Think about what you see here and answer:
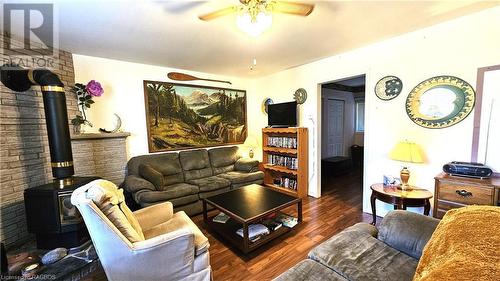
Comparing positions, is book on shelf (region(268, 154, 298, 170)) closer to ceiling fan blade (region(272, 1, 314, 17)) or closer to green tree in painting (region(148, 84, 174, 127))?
green tree in painting (region(148, 84, 174, 127))

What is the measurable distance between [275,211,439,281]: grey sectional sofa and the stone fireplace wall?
285 centimetres

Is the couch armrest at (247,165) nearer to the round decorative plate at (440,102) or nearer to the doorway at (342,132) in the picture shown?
the doorway at (342,132)

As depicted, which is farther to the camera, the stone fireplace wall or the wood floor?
the stone fireplace wall

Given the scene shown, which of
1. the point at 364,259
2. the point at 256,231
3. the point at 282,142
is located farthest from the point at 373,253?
the point at 282,142

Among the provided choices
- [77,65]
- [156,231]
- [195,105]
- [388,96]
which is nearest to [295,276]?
[156,231]

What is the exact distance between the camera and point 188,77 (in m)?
3.79

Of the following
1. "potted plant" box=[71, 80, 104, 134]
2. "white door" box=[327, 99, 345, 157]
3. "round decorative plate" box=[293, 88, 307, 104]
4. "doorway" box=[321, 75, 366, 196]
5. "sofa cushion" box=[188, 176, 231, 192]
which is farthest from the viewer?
"white door" box=[327, 99, 345, 157]

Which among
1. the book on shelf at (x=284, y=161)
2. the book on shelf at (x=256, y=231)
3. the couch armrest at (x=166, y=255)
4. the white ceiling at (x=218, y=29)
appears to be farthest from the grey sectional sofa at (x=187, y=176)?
the white ceiling at (x=218, y=29)

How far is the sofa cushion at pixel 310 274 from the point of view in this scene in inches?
45.0

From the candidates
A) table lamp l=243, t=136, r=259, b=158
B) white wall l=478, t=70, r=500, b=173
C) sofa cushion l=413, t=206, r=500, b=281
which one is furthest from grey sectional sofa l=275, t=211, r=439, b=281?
table lamp l=243, t=136, r=259, b=158

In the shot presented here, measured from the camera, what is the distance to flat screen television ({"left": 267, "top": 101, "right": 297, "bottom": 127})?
373 centimetres

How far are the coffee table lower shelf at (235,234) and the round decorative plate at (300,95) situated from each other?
7.48 feet

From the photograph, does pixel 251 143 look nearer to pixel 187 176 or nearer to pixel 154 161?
pixel 187 176

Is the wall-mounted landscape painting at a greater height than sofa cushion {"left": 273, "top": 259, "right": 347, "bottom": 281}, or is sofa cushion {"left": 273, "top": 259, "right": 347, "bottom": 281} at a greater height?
the wall-mounted landscape painting
